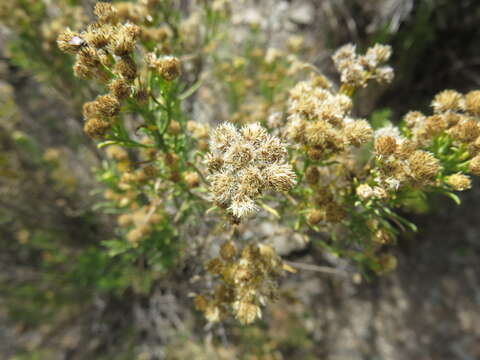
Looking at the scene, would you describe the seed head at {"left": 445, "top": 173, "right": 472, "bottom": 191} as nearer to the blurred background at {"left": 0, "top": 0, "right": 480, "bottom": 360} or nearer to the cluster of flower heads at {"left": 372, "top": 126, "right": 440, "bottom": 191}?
the cluster of flower heads at {"left": 372, "top": 126, "right": 440, "bottom": 191}

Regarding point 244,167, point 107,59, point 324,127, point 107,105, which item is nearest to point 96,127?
point 107,105

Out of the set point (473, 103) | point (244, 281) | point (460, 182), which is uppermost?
point (473, 103)

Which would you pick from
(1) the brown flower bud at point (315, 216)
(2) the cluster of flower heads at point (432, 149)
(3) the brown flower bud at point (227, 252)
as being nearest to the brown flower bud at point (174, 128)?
(3) the brown flower bud at point (227, 252)

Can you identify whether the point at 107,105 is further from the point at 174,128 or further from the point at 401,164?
the point at 401,164

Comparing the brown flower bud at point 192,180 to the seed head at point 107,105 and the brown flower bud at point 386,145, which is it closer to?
the seed head at point 107,105

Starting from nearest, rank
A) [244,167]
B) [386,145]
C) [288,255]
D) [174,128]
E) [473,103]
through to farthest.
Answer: [244,167] < [386,145] < [473,103] < [174,128] < [288,255]

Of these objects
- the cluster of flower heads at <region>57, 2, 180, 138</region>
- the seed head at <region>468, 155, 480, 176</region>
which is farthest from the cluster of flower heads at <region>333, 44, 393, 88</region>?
the cluster of flower heads at <region>57, 2, 180, 138</region>

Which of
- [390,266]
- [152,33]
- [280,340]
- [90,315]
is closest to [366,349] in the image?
[280,340]
